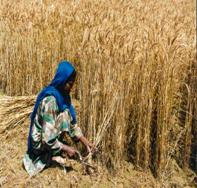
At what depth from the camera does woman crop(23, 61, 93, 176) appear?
3.20 m

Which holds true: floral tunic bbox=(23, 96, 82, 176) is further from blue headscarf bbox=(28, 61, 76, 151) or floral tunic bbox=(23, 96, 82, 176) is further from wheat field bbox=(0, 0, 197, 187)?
wheat field bbox=(0, 0, 197, 187)

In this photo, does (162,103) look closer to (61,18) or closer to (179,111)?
(179,111)

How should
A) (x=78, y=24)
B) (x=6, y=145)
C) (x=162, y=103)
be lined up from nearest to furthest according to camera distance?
(x=162, y=103), (x=6, y=145), (x=78, y=24)

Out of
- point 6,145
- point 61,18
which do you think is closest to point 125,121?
point 6,145

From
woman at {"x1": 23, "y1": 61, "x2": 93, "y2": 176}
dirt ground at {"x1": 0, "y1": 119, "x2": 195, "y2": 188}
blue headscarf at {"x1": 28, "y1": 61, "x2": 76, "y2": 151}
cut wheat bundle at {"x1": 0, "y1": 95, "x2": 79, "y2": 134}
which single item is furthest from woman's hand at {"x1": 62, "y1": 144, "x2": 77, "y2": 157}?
cut wheat bundle at {"x1": 0, "y1": 95, "x2": 79, "y2": 134}

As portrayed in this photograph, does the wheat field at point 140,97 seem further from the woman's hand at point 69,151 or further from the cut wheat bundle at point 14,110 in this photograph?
the cut wheat bundle at point 14,110

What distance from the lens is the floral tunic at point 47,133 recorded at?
321cm

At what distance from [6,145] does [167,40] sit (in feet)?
5.14

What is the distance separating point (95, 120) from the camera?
3.32 metres

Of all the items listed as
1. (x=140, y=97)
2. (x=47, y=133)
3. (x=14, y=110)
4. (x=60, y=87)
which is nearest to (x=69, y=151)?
(x=47, y=133)

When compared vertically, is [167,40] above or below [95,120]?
above

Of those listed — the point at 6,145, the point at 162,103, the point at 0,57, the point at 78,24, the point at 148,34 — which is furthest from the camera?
the point at 0,57

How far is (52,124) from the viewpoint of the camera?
3.21m

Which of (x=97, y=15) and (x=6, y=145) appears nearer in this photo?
(x=6, y=145)
